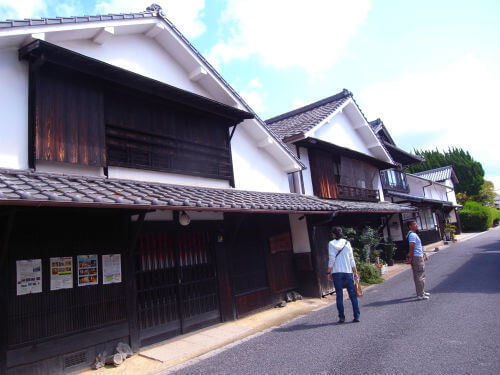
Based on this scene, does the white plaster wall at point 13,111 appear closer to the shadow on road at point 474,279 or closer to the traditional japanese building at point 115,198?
the traditional japanese building at point 115,198

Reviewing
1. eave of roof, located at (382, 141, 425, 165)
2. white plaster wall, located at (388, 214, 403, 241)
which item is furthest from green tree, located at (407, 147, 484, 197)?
white plaster wall, located at (388, 214, 403, 241)

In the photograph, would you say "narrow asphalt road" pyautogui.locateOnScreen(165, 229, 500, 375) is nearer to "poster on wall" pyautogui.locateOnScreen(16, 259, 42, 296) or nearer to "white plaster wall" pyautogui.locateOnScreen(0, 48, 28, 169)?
"poster on wall" pyautogui.locateOnScreen(16, 259, 42, 296)

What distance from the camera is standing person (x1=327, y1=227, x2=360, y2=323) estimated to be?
293 inches

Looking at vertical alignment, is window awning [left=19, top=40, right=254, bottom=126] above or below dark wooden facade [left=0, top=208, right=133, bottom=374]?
above

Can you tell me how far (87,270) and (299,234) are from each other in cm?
730

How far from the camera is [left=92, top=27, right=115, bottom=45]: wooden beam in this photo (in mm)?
7496

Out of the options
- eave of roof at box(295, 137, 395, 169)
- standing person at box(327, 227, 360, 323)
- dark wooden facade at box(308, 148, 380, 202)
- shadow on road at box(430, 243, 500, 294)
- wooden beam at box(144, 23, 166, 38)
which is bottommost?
shadow on road at box(430, 243, 500, 294)

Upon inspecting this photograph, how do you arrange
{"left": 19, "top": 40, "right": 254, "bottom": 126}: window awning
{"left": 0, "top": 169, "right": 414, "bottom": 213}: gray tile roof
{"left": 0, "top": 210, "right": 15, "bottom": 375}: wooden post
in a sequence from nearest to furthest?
{"left": 0, "top": 169, "right": 414, "bottom": 213}: gray tile roof → {"left": 0, "top": 210, "right": 15, "bottom": 375}: wooden post → {"left": 19, "top": 40, "right": 254, "bottom": 126}: window awning

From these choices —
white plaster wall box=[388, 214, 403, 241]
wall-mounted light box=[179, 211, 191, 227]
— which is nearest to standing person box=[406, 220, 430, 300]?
wall-mounted light box=[179, 211, 191, 227]

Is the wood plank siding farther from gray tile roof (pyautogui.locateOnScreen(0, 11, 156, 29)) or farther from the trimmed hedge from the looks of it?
the trimmed hedge

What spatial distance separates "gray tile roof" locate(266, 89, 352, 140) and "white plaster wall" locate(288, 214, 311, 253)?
3439 mm

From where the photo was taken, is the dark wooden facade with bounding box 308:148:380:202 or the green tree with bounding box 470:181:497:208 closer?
the dark wooden facade with bounding box 308:148:380:202

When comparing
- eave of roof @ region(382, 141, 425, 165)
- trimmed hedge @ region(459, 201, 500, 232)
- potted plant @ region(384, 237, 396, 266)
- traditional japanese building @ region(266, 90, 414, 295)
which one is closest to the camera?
traditional japanese building @ region(266, 90, 414, 295)

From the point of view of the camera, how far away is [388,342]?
5.92 m
